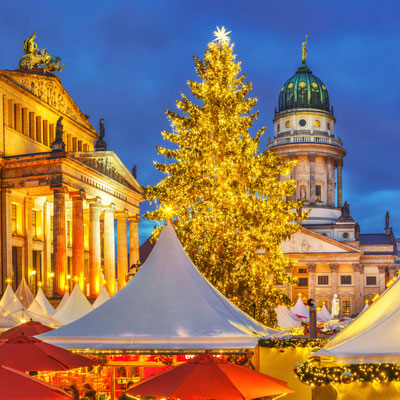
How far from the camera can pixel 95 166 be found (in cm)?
4881

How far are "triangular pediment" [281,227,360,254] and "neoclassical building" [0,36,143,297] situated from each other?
4408 centimetres

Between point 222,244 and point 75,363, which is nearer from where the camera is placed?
point 75,363

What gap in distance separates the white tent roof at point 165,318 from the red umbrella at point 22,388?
4.01m

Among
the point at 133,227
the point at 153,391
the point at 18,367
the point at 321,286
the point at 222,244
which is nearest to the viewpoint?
the point at 153,391

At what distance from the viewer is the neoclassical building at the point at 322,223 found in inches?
3799

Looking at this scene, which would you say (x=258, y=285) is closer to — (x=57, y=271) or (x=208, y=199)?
(x=208, y=199)

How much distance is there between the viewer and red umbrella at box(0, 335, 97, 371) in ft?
45.2

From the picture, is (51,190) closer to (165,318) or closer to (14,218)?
(14,218)

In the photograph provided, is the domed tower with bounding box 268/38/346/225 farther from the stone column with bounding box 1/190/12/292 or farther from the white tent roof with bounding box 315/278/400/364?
the white tent roof with bounding box 315/278/400/364

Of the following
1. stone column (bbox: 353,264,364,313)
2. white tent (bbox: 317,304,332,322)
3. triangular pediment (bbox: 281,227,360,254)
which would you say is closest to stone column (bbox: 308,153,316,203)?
triangular pediment (bbox: 281,227,360,254)

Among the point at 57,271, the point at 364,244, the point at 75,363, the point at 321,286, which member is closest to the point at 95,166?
the point at 57,271

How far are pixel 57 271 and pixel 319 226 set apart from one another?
65154 millimetres

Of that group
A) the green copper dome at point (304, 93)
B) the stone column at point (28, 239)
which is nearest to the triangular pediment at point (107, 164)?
the stone column at point (28, 239)

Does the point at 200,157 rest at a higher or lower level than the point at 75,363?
higher
